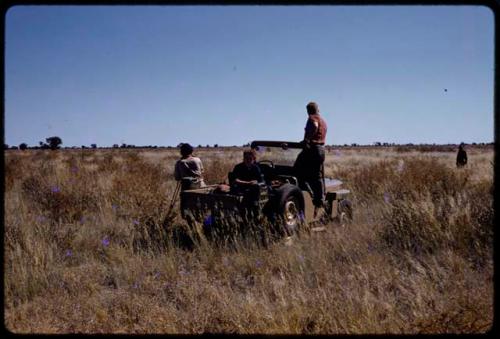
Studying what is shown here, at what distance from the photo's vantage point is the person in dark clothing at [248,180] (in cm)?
524

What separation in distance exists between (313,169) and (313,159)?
0.16 meters

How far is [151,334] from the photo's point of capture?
3.16m

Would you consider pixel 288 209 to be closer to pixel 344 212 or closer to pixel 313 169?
pixel 313 169

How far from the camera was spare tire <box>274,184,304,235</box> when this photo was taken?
16.8 feet

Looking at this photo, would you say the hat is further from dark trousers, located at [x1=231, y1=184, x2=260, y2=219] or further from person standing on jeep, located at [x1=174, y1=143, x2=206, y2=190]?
dark trousers, located at [x1=231, y1=184, x2=260, y2=219]

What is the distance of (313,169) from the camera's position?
19.7ft

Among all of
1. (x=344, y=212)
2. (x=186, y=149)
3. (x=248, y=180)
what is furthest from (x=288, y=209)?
(x=186, y=149)

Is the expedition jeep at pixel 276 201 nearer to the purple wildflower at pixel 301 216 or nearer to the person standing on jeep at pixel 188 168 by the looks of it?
the purple wildflower at pixel 301 216

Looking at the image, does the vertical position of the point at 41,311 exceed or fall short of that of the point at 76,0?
it falls short

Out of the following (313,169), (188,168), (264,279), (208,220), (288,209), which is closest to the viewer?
(264,279)

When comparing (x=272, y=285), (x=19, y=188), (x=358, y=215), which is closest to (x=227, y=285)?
(x=272, y=285)

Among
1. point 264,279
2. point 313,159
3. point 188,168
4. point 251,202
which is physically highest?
point 313,159

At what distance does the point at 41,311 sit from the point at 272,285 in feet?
7.84

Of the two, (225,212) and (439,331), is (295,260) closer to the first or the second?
(225,212)
